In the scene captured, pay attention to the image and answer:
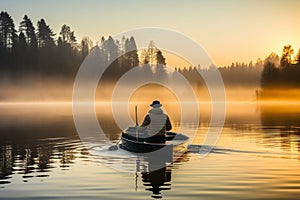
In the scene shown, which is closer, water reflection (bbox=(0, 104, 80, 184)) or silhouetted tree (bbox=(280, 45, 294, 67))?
water reflection (bbox=(0, 104, 80, 184))

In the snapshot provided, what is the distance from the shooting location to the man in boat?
27578mm

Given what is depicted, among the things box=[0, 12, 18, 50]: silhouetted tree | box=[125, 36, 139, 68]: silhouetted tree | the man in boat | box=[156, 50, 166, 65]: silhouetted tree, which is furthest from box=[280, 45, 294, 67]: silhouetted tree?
the man in boat

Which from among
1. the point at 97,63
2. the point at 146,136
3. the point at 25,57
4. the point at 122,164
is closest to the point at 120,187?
the point at 122,164

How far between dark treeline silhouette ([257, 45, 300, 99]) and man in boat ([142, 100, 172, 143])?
144156 mm

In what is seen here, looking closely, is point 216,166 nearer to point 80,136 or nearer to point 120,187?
point 120,187

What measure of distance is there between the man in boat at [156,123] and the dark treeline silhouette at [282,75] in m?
144

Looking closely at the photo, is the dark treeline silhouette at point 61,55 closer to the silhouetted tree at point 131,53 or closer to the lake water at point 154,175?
the silhouetted tree at point 131,53

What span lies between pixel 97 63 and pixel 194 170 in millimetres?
A: 172127

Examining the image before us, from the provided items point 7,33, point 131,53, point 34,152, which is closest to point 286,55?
point 131,53

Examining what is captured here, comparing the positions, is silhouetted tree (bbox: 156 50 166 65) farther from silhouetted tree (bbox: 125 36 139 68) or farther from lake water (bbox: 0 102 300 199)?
lake water (bbox: 0 102 300 199)

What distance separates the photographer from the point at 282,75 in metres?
168

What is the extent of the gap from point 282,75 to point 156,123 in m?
148

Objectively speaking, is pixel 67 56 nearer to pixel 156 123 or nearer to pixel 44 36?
pixel 44 36

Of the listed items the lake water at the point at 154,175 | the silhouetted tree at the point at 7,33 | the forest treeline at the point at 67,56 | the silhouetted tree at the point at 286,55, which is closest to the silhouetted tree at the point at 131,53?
the forest treeline at the point at 67,56
